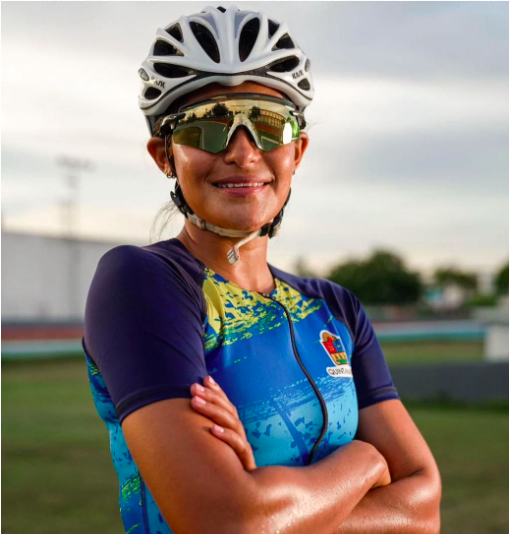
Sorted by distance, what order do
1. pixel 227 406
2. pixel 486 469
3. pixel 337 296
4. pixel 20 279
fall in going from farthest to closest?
pixel 20 279
pixel 486 469
pixel 337 296
pixel 227 406

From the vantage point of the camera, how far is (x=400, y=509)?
2.58 meters

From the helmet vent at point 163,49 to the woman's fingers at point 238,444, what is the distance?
4.48ft

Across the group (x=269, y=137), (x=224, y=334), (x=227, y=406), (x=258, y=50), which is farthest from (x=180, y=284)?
(x=258, y=50)

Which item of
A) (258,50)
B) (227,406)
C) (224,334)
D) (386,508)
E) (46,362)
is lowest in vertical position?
(46,362)

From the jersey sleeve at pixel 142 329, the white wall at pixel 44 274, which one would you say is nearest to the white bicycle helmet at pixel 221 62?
the jersey sleeve at pixel 142 329

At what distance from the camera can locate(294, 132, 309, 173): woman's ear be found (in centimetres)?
287

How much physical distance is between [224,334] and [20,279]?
4644cm

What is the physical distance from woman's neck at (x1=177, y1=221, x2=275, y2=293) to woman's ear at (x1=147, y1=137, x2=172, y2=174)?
0.79ft

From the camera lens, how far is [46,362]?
115 feet

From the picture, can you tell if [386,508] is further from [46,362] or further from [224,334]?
[46,362]

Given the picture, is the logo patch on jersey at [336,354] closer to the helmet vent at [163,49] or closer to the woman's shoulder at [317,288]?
the woman's shoulder at [317,288]

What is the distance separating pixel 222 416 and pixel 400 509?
796 mm

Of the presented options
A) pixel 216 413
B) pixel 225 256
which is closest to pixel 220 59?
pixel 225 256

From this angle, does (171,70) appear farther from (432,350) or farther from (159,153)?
(432,350)
